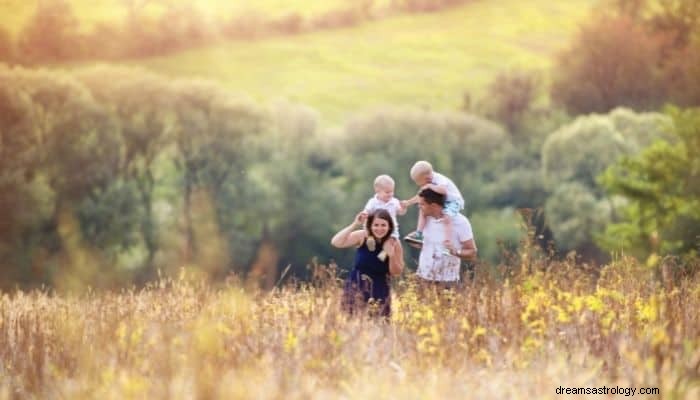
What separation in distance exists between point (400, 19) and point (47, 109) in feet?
210

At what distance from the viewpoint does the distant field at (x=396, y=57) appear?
99.7m

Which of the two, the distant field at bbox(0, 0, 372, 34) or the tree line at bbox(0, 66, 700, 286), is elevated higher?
the distant field at bbox(0, 0, 372, 34)

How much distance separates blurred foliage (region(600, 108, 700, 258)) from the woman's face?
1810 inches

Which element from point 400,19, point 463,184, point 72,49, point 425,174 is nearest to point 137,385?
point 425,174

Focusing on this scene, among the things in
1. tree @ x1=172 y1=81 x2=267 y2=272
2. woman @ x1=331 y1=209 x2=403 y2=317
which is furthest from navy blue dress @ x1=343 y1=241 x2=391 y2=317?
tree @ x1=172 y1=81 x2=267 y2=272

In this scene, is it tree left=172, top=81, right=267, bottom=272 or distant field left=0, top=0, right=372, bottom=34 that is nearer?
tree left=172, top=81, right=267, bottom=272

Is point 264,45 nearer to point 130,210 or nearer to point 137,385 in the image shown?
point 130,210

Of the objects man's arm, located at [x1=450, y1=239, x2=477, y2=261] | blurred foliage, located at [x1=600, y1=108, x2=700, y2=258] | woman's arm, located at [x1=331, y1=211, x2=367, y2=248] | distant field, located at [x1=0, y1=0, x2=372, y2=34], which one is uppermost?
distant field, located at [x1=0, y1=0, x2=372, y2=34]

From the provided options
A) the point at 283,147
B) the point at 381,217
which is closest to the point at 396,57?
the point at 283,147

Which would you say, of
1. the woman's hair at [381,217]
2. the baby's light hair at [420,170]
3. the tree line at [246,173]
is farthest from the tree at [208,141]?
the woman's hair at [381,217]

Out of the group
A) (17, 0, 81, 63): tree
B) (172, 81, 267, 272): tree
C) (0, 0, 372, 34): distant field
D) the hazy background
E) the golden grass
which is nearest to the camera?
the golden grass

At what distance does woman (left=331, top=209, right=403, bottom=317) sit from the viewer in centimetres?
1205

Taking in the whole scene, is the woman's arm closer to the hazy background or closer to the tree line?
the hazy background

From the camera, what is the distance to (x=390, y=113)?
72.8 m
